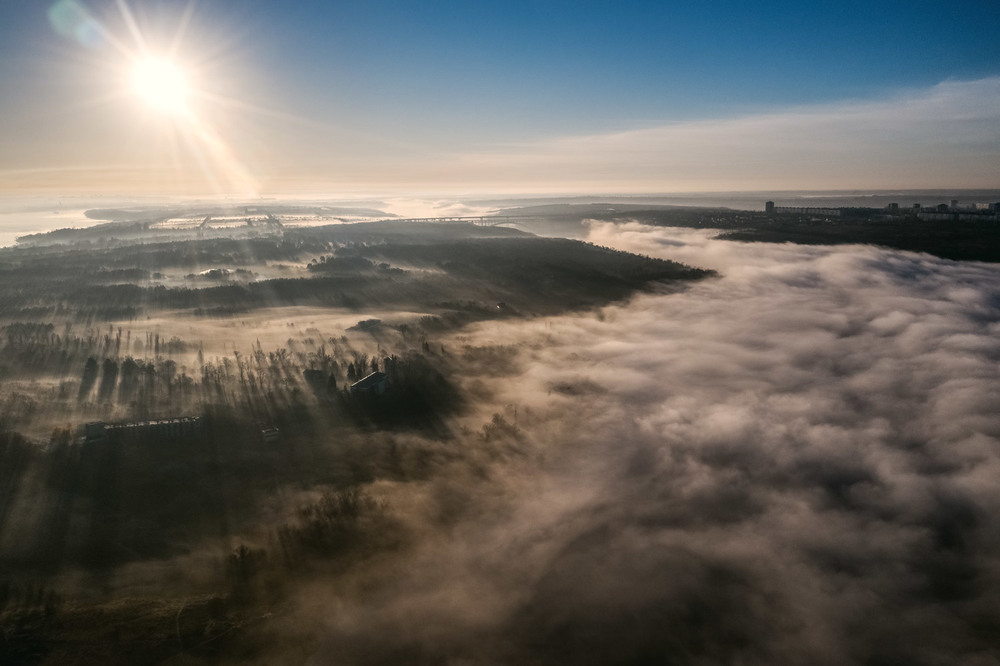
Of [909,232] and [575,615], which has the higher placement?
[909,232]

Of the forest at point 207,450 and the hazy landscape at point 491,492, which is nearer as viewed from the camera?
the forest at point 207,450

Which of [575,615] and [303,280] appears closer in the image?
[575,615]

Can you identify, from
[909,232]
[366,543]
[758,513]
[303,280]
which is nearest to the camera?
[366,543]

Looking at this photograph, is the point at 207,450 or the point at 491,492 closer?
the point at 491,492

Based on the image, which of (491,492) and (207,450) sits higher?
(207,450)

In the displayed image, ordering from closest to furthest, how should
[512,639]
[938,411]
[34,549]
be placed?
[512,639]
[34,549]
[938,411]

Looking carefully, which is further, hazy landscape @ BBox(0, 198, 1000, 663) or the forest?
hazy landscape @ BBox(0, 198, 1000, 663)

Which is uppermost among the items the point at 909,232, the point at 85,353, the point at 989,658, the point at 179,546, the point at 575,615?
the point at 909,232

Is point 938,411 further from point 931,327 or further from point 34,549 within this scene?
point 34,549

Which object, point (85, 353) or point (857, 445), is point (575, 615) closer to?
point (857, 445)

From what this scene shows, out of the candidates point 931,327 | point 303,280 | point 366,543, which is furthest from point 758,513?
point 303,280
